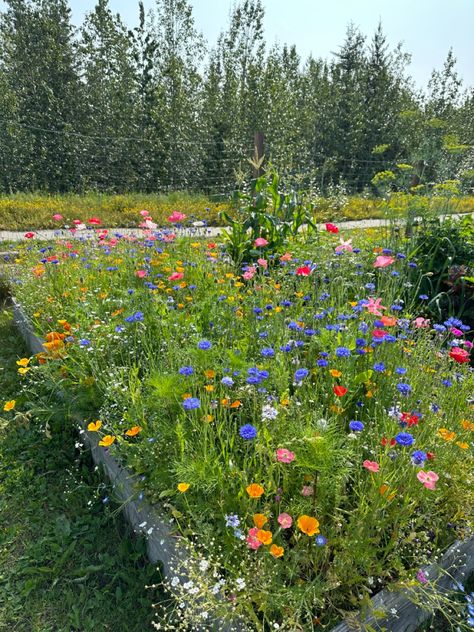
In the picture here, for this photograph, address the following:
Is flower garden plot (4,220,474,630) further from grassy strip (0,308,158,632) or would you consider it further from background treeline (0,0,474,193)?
background treeline (0,0,474,193)

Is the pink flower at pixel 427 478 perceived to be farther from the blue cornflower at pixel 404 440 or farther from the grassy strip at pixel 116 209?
the grassy strip at pixel 116 209

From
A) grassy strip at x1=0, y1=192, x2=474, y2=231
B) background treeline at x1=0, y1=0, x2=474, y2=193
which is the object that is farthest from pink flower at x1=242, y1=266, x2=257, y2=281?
background treeline at x1=0, y1=0, x2=474, y2=193

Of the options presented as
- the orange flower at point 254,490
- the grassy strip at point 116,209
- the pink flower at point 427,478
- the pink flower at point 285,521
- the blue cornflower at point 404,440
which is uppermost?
the blue cornflower at point 404,440

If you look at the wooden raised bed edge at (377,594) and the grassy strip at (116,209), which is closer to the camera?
the wooden raised bed edge at (377,594)

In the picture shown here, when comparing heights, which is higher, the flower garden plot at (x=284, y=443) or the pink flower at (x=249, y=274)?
the pink flower at (x=249, y=274)

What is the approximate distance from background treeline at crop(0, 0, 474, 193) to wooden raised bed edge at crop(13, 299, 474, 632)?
7601 mm

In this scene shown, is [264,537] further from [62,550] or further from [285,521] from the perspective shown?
[62,550]

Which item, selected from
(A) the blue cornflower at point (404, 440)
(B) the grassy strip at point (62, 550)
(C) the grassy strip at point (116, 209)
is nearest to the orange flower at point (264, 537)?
(A) the blue cornflower at point (404, 440)

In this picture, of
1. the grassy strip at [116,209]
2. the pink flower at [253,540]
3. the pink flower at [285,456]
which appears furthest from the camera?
the grassy strip at [116,209]

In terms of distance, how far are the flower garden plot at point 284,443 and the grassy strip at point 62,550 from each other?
9.3 inches

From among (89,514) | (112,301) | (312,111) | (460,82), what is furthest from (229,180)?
(460,82)

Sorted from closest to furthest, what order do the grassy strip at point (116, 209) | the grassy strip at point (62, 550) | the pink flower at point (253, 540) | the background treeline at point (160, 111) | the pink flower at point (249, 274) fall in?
the pink flower at point (253, 540) → the grassy strip at point (62, 550) → the pink flower at point (249, 274) → the grassy strip at point (116, 209) → the background treeline at point (160, 111)

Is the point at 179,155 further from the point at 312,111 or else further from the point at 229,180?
the point at 312,111

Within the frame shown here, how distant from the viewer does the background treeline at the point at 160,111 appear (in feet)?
36.2
